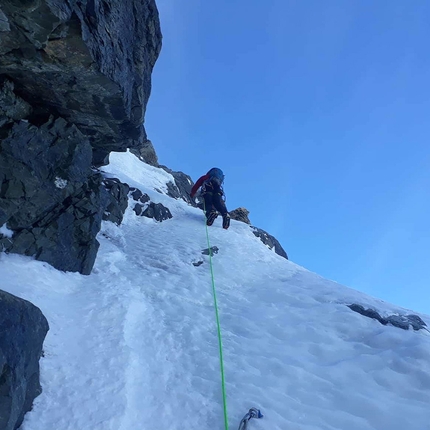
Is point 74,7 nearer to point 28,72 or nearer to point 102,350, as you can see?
point 28,72

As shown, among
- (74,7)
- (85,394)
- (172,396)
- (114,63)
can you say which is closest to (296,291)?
(172,396)

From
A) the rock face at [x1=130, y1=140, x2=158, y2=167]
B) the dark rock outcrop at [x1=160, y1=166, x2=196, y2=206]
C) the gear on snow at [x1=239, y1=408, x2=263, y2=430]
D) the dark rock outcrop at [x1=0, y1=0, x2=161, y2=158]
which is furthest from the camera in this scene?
the rock face at [x1=130, y1=140, x2=158, y2=167]

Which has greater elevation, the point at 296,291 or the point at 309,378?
the point at 296,291

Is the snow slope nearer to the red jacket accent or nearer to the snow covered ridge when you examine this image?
the red jacket accent

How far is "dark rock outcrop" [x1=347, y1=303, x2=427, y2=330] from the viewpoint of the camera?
805 cm

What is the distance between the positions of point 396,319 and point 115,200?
11483mm

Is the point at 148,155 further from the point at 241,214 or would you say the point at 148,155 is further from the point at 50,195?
the point at 50,195

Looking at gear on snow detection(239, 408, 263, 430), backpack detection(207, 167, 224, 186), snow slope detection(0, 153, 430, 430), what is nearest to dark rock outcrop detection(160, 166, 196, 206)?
backpack detection(207, 167, 224, 186)

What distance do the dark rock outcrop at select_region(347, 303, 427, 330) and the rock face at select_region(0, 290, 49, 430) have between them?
23.5ft

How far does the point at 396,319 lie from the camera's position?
27.2ft

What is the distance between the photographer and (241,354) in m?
7.05

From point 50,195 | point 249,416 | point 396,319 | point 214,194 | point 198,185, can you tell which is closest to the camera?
point 249,416

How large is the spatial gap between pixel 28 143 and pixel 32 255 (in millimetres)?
2913

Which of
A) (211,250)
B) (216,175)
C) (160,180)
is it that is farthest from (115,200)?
(160,180)
